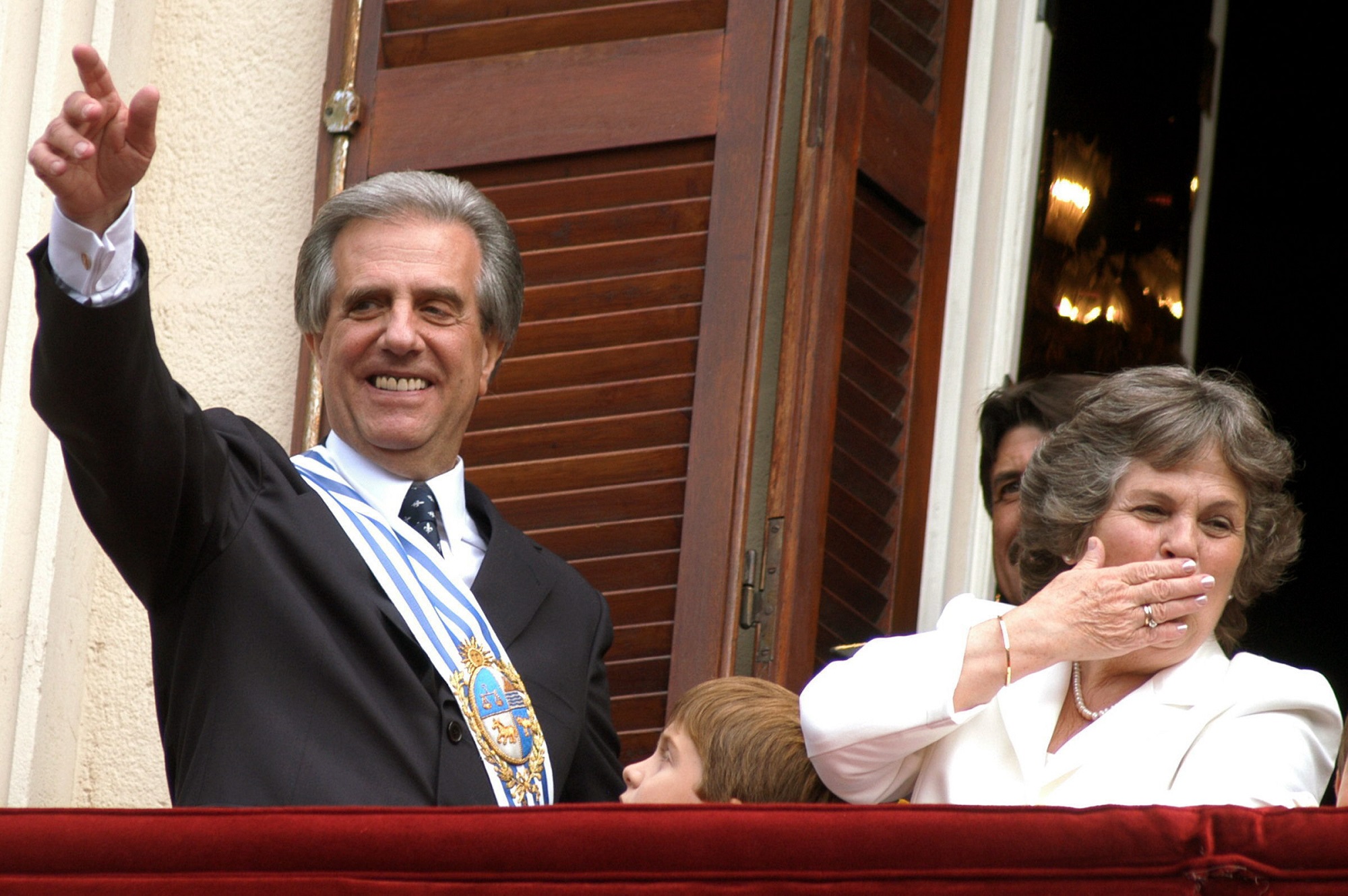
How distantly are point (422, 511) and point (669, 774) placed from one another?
530 mm

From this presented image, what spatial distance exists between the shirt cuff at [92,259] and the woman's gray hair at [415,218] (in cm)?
71

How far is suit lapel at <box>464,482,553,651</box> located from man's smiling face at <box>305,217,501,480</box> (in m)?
0.10

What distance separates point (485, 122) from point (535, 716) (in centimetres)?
118

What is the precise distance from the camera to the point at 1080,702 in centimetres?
244

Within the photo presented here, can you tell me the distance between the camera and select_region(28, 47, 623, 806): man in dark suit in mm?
2209

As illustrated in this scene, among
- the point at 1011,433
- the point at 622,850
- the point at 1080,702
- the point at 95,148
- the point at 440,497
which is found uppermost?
the point at 1011,433

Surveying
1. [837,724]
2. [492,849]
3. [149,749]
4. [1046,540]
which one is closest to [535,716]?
[837,724]

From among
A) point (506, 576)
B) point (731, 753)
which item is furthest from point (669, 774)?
point (506, 576)

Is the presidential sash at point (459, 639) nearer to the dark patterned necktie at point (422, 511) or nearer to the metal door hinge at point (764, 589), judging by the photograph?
the dark patterned necktie at point (422, 511)

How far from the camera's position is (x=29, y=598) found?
3467 millimetres

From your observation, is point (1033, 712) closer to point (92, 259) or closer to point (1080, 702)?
point (1080, 702)

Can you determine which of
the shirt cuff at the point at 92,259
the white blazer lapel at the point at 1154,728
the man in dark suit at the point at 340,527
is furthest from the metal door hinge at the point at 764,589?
the shirt cuff at the point at 92,259

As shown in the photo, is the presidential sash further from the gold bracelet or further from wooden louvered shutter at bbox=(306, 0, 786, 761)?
the gold bracelet

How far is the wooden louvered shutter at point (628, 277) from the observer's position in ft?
10.5
